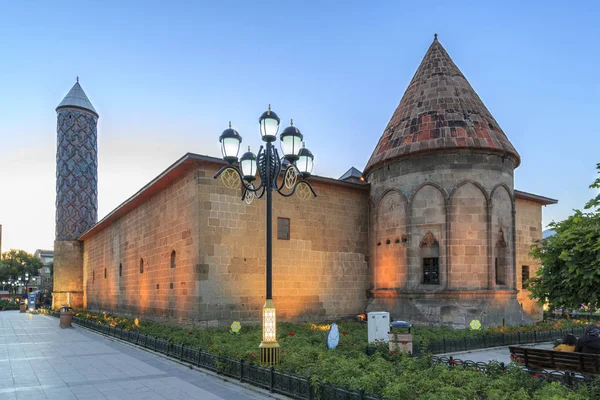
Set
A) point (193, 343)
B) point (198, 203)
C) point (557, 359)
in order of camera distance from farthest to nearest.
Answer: point (198, 203), point (193, 343), point (557, 359)

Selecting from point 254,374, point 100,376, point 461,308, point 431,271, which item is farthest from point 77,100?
point 254,374

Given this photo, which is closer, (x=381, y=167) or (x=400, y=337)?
(x=400, y=337)

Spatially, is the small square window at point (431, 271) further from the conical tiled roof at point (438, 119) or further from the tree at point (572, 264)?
the tree at point (572, 264)

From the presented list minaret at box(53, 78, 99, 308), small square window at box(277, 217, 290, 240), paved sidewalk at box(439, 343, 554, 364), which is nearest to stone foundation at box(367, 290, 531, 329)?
paved sidewalk at box(439, 343, 554, 364)

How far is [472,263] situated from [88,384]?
1479cm

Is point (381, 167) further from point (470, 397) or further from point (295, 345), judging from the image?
point (470, 397)

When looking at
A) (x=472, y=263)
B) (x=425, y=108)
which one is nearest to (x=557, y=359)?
(x=472, y=263)

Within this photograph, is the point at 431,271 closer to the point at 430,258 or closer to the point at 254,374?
the point at 430,258

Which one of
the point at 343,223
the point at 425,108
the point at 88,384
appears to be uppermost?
the point at 425,108

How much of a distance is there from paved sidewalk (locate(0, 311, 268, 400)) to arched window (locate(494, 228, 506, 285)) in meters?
14.0

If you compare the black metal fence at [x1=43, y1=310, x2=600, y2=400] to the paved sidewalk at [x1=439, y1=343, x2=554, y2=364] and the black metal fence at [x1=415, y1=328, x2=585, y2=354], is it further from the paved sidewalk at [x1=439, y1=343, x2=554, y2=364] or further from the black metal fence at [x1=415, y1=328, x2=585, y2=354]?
the paved sidewalk at [x1=439, y1=343, x2=554, y2=364]

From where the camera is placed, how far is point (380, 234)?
71.3 feet

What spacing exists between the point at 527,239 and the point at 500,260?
5945 millimetres

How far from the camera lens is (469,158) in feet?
64.3
